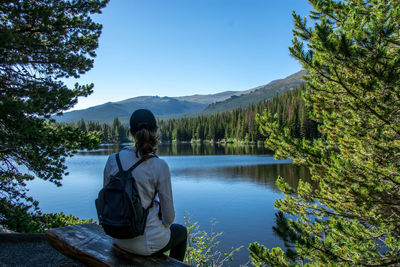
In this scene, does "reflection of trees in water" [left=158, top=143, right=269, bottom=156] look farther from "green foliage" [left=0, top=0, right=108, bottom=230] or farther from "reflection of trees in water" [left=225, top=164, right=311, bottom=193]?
"green foliage" [left=0, top=0, right=108, bottom=230]

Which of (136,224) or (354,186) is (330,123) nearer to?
(354,186)

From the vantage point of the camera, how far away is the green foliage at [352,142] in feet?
12.7

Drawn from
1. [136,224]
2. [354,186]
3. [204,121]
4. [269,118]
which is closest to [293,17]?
[269,118]

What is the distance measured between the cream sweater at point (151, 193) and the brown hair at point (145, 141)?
0.23ft

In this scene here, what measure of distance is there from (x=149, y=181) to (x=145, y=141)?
34 cm

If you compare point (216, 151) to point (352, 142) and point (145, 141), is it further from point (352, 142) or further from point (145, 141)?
point (145, 141)

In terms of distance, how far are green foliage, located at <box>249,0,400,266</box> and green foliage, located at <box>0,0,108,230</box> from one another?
3997 millimetres

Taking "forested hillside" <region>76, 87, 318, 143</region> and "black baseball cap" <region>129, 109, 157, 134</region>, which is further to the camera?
"forested hillside" <region>76, 87, 318, 143</region>

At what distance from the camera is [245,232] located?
12.7 metres

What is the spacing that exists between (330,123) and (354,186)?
1702 millimetres

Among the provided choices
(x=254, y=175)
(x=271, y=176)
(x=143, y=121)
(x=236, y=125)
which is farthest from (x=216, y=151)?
(x=143, y=121)

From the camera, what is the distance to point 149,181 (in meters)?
2.43

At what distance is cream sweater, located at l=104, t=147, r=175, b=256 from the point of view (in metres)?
2.42

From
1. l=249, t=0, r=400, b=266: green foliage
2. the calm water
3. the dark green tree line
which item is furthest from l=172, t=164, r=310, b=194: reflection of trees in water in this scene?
the dark green tree line
